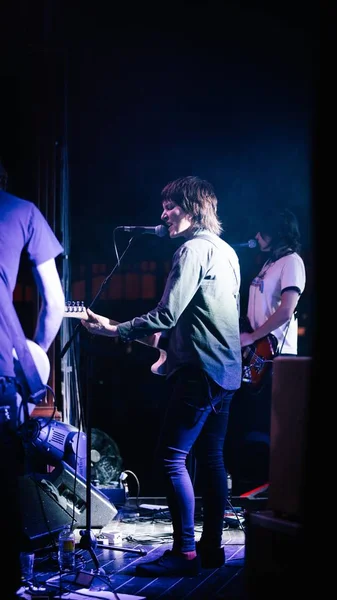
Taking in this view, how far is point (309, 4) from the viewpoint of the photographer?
18.6 ft

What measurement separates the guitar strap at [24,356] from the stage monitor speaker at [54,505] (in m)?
1.27

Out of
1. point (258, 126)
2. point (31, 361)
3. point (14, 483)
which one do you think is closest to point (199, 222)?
point (31, 361)

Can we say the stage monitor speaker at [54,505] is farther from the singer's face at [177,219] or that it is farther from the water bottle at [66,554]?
the singer's face at [177,219]

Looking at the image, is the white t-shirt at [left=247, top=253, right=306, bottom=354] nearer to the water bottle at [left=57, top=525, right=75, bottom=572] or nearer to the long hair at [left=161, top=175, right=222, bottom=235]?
the long hair at [left=161, top=175, right=222, bottom=235]

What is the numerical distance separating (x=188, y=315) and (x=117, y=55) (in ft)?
12.6

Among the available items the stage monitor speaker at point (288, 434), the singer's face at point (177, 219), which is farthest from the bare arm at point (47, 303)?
the singer's face at point (177, 219)

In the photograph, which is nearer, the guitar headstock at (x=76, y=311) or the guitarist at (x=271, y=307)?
the guitar headstock at (x=76, y=311)

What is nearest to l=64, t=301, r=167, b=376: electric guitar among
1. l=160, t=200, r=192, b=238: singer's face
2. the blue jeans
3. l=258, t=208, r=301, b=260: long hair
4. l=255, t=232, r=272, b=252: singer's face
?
the blue jeans

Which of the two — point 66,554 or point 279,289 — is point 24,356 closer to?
point 66,554

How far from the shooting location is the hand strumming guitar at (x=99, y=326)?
3.63 m

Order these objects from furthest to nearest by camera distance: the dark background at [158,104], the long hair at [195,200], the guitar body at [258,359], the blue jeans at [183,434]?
the dark background at [158,104] < the guitar body at [258,359] < the long hair at [195,200] < the blue jeans at [183,434]

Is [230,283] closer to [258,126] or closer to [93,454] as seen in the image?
[93,454]

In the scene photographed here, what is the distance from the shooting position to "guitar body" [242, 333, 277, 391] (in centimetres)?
487

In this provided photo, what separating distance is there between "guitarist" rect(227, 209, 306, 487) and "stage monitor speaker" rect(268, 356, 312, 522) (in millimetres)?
2066
